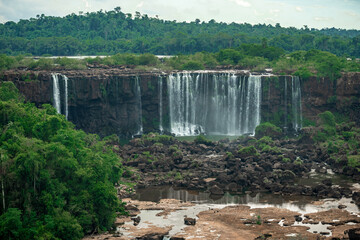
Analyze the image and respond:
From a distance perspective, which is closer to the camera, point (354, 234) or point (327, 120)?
point (354, 234)

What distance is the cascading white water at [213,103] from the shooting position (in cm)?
6119

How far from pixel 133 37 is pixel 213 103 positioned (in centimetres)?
5526

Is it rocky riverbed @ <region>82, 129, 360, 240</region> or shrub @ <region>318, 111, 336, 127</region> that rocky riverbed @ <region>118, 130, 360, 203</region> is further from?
shrub @ <region>318, 111, 336, 127</region>

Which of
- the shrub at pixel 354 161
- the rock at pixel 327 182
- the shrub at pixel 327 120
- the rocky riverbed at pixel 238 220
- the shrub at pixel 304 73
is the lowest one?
the rocky riverbed at pixel 238 220

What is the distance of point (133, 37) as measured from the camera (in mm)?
114375

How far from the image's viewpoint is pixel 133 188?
41.0 meters

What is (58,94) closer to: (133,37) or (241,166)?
(241,166)

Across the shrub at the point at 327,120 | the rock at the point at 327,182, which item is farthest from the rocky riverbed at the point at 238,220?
the shrub at the point at 327,120

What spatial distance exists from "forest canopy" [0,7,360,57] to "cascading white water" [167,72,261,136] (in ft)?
56.6

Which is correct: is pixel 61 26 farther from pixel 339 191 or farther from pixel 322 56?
pixel 339 191

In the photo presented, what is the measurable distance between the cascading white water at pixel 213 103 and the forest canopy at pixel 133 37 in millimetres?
17263

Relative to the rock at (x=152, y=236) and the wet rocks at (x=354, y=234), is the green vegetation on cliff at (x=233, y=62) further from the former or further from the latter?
the rock at (x=152, y=236)

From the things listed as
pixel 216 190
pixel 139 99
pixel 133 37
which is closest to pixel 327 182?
pixel 216 190

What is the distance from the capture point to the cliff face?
189ft
